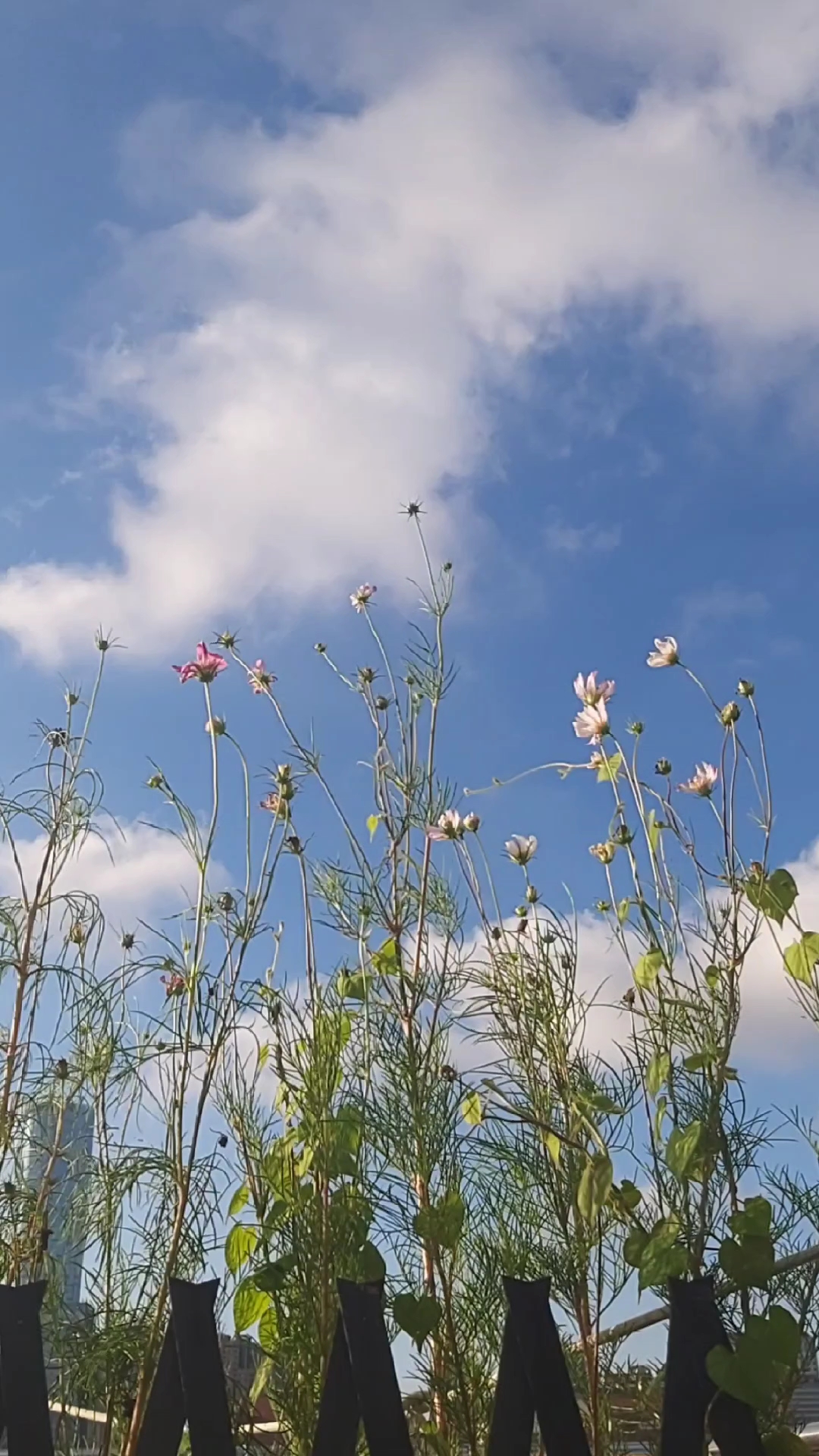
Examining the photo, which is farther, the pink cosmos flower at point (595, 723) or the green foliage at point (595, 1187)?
the pink cosmos flower at point (595, 723)

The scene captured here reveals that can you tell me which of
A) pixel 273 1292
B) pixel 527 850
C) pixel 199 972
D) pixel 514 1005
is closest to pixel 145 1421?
pixel 273 1292

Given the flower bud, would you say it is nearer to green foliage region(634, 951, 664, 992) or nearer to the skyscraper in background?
green foliage region(634, 951, 664, 992)

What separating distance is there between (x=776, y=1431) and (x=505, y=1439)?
38cm

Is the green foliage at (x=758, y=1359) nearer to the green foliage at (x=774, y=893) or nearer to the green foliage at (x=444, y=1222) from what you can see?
the green foliage at (x=444, y=1222)

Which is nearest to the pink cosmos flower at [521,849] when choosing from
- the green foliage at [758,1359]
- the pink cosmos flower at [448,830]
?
the pink cosmos flower at [448,830]

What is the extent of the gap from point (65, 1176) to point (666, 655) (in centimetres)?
122

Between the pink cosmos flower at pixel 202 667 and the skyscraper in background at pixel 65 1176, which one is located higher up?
the pink cosmos flower at pixel 202 667

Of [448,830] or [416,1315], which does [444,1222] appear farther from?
[448,830]

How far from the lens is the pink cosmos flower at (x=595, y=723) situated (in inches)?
77.0

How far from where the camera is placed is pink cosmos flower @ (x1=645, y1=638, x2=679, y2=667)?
6.50 ft

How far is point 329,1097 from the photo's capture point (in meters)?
1.69

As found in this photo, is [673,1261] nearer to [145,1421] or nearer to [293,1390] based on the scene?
[293,1390]

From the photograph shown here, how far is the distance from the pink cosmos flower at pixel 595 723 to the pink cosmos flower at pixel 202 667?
1.91ft

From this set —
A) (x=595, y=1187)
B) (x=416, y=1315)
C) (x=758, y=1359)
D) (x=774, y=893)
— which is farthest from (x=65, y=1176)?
(x=774, y=893)
